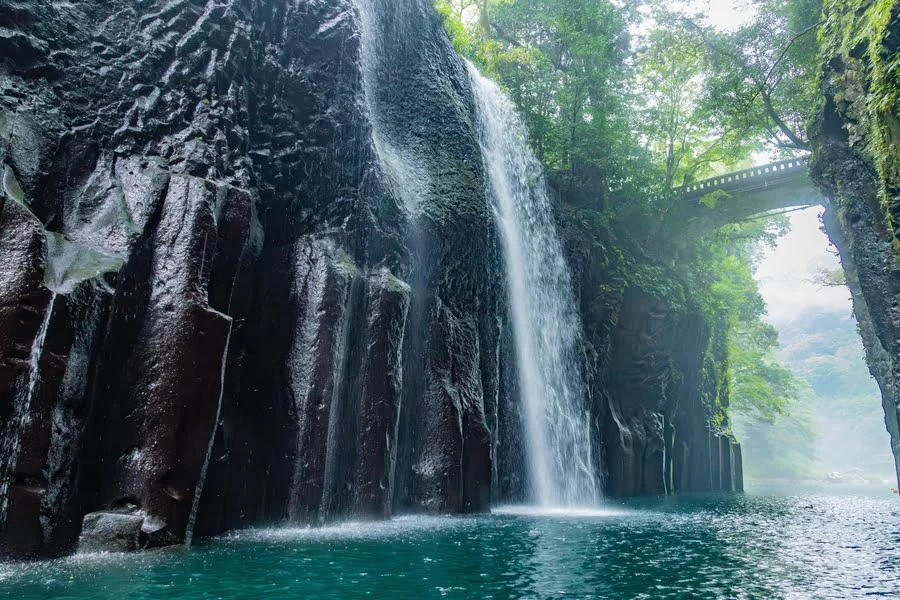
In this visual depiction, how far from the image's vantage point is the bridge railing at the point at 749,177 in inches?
1057

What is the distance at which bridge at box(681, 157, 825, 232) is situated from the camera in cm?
2686

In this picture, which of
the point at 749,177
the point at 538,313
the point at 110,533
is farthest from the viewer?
the point at 749,177

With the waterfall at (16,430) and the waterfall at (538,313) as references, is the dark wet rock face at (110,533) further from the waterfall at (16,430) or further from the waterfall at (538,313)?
the waterfall at (538,313)

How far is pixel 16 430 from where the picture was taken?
668cm

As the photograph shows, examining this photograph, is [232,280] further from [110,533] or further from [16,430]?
[110,533]

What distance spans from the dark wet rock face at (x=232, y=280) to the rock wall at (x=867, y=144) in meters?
8.37

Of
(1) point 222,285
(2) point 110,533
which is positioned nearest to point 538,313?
(1) point 222,285

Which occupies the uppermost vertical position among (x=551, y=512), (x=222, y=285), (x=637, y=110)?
(x=637, y=110)

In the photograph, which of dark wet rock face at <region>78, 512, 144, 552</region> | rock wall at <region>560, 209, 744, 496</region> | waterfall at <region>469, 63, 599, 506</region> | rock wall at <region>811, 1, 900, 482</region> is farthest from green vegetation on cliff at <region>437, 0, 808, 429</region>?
dark wet rock face at <region>78, 512, 144, 552</region>

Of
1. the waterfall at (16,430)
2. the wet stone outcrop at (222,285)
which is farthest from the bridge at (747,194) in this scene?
the waterfall at (16,430)

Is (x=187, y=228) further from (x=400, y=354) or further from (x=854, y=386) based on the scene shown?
(x=854, y=386)

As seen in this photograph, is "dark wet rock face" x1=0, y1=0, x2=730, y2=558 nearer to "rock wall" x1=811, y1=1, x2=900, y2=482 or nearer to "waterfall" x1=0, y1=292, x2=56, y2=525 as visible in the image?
"waterfall" x1=0, y1=292, x2=56, y2=525

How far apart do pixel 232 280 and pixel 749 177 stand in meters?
24.4

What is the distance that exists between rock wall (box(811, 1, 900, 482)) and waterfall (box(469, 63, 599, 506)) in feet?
25.3
